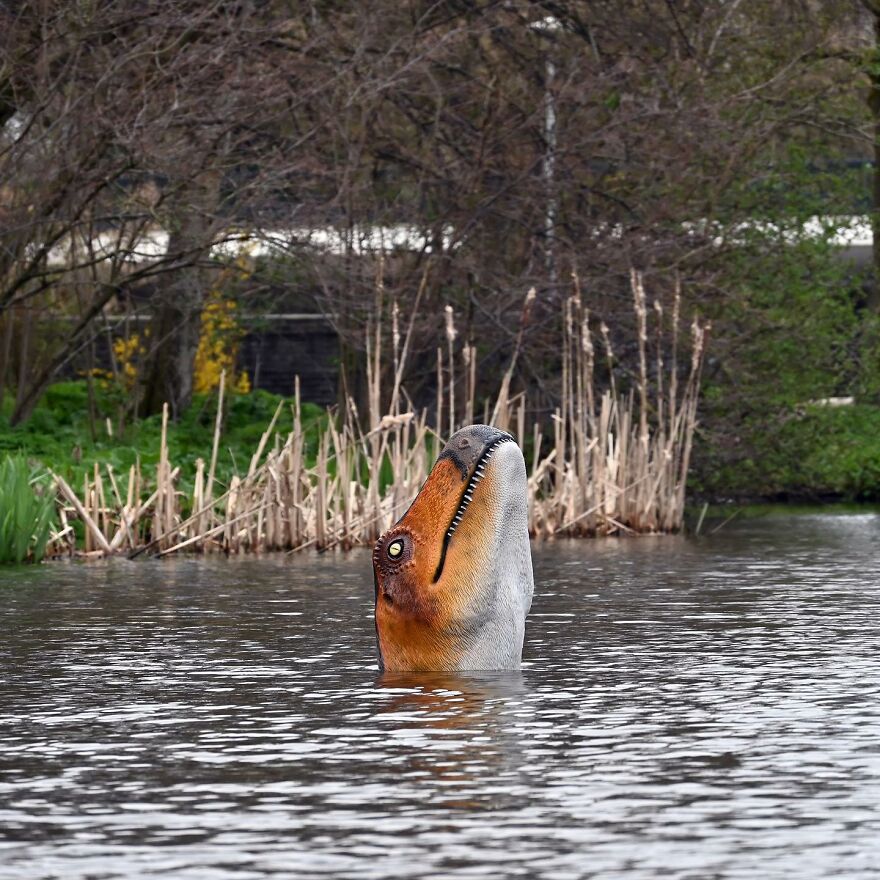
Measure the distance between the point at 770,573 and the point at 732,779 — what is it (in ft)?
30.6

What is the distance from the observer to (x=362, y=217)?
23406 millimetres

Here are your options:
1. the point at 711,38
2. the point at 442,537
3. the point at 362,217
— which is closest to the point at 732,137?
the point at 711,38

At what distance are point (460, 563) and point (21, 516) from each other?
7.26 meters

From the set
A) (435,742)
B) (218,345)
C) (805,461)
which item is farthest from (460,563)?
(218,345)

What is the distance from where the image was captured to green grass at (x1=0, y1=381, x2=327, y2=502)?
2120 centimetres

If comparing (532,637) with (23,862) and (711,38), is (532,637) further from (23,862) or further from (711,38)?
(711,38)

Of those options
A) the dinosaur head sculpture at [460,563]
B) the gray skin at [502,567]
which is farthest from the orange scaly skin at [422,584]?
the gray skin at [502,567]

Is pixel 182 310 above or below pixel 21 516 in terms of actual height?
above

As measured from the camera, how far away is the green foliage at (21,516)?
16672mm

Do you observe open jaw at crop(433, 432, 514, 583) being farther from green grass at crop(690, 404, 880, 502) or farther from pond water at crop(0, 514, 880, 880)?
green grass at crop(690, 404, 880, 502)

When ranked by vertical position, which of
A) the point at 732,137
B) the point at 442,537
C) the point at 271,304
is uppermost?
the point at 732,137

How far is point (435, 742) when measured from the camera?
8273 mm

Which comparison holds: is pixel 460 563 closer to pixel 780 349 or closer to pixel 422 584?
pixel 422 584

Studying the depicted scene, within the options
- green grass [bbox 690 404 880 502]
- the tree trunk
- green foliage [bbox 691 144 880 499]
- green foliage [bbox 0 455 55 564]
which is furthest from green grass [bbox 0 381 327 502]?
green grass [bbox 690 404 880 502]
